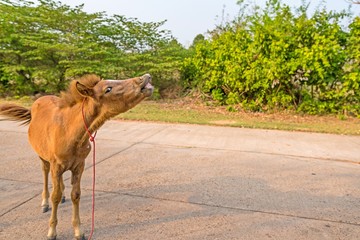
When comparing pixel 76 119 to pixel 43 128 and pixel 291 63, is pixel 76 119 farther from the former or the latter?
pixel 291 63

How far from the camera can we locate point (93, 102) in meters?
2.28

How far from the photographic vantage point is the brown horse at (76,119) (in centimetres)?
212

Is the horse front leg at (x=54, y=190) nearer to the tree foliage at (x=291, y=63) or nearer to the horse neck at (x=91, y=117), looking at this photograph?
the horse neck at (x=91, y=117)

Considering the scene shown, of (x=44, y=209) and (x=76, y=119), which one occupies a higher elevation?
(x=76, y=119)

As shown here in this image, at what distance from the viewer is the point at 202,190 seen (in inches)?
149

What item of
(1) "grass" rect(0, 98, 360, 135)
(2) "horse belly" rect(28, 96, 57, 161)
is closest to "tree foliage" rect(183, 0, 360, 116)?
(1) "grass" rect(0, 98, 360, 135)

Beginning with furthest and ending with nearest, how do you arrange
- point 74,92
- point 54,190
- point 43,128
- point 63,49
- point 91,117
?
point 63,49 → point 43,128 → point 54,190 → point 74,92 → point 91,117

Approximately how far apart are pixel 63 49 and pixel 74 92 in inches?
420

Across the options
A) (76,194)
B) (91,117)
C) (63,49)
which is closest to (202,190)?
(76,194)

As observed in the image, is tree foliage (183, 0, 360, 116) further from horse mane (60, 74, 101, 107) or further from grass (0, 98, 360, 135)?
horse mane (60, 74, 101, 107)

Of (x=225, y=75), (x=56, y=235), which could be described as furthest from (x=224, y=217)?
(x=225, y=75)

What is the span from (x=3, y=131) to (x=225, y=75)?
7.75m

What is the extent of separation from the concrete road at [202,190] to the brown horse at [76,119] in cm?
67

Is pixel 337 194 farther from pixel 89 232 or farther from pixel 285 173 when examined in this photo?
pixel 89 232
